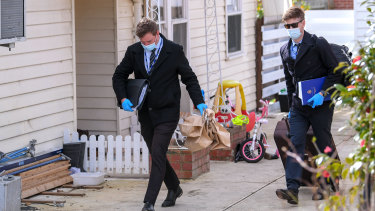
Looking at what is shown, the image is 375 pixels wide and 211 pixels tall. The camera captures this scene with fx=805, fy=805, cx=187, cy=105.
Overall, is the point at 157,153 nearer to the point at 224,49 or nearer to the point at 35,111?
the point at 35,111

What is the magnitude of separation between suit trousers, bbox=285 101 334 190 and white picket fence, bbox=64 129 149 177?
2.22 m

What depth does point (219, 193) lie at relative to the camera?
8.74m

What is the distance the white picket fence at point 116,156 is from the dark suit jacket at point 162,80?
1.76m

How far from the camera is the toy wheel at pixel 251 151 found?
10602mm

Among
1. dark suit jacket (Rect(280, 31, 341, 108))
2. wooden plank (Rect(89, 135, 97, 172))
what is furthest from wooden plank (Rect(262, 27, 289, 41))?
dark suit jacket (Rect(280, 31, 341, 108))

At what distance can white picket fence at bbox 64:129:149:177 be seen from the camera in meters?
9.61

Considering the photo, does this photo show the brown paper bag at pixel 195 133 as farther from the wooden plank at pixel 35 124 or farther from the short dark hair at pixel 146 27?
the short dark hair at pixel 146 27

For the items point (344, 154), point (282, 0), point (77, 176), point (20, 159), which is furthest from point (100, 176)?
point (282, 0)

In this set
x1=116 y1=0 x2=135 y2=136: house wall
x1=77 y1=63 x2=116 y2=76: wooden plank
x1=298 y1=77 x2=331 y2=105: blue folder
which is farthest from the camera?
x1=77 y1=63 x2=116 y2=76: wooden plank

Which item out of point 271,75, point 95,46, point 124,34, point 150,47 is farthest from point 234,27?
point 150,47

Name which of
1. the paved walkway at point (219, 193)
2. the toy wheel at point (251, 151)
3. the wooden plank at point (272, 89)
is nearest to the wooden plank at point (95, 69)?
the paved walkway at point (219, 193)

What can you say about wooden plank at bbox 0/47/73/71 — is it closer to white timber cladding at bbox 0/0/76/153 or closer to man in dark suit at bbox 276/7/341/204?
white timber cladding at bbox 0/0/76/153

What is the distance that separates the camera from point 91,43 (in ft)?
37.3

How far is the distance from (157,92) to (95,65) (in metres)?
3.78
